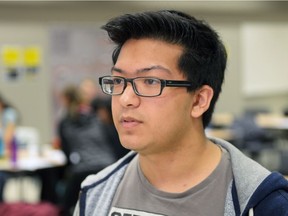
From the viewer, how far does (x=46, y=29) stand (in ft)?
Answer: 25.8

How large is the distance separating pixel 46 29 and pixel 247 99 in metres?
4.12

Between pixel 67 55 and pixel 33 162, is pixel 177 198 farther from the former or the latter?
pixel 67 55

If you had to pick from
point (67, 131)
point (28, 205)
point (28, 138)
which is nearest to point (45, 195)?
point (28, 138)

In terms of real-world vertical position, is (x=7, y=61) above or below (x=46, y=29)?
below

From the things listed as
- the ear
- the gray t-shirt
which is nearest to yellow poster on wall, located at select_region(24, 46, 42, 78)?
the gray t-shirt

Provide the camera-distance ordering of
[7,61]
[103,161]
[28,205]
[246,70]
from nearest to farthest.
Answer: [28,205] → [103,161] → [7,61] → [246,70]

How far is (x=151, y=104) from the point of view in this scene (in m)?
1.38

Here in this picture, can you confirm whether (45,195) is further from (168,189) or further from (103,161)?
(168,189)

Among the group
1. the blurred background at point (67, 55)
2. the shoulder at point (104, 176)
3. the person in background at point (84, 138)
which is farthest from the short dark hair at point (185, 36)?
the blurred background at point (67, 55)

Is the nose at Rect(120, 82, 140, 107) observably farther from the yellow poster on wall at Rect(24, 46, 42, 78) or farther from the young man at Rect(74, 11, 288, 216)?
the yellow poster on wall at Rect(24, 46, 42, 78)

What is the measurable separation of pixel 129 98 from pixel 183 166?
0.88 ft

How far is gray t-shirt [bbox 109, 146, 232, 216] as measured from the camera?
4.54 feet

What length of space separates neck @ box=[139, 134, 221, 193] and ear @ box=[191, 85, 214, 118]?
9 cm

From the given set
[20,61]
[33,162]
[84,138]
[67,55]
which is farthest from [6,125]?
[67,55]
